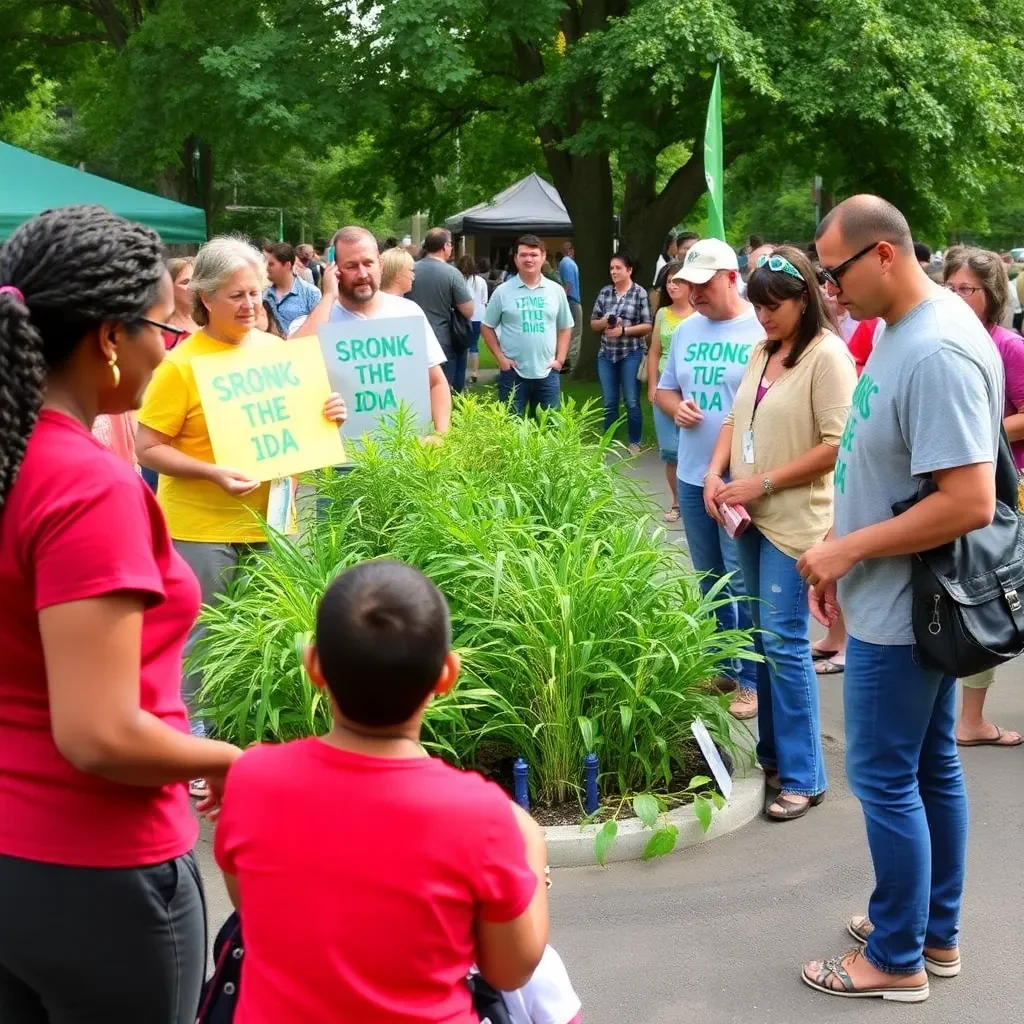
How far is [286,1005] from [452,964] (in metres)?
0.23

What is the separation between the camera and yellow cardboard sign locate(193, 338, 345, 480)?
4891 mm

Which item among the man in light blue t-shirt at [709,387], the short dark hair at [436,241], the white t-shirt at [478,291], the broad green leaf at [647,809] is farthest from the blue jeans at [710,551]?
the white t-shirt at [478,291]

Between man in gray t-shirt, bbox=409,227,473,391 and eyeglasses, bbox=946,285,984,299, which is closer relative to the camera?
eyeglasses, bbox=946,285,984,299

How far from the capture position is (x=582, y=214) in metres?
20.9

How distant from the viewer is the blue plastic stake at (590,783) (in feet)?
15.2

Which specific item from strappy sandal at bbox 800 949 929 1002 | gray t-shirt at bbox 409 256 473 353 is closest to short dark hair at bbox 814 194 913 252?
strappy sandal at bbox 800 949 929 1002

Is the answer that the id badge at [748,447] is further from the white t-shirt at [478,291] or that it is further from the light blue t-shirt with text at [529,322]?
the white t-shirt at [478,291]

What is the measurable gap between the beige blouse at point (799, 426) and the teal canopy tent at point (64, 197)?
859 centimetres

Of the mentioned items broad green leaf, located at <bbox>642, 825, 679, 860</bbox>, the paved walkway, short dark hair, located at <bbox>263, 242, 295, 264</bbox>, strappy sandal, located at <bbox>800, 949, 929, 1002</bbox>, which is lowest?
the paved walkway

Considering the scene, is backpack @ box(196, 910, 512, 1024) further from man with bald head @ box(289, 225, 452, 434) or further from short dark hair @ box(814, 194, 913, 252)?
man with bald head @ box(289, 225, 452, 434)

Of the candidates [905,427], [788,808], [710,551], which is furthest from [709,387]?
[905,427]

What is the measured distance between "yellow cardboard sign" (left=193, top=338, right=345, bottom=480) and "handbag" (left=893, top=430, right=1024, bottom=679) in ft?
8.34

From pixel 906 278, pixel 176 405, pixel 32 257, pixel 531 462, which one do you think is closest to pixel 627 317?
pixel 531 462

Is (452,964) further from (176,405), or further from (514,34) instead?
(514,34)
